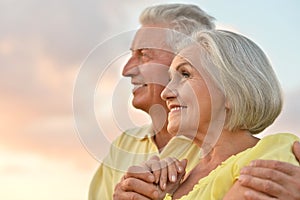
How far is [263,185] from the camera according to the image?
167cm

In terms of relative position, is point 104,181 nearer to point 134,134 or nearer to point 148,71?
point 134,134

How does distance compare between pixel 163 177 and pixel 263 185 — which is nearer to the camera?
pixel 263 185

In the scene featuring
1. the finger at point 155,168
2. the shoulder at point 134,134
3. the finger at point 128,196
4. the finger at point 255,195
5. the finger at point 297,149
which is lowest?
the finger at point 255,195

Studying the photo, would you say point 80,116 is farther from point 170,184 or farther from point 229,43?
point 229,43

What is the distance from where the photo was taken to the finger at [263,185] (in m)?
1.66

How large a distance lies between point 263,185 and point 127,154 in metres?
1.15

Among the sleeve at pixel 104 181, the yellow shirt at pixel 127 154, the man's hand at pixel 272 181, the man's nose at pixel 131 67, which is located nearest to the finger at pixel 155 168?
the man's hand at pixel 272 181

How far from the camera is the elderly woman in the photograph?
190cm

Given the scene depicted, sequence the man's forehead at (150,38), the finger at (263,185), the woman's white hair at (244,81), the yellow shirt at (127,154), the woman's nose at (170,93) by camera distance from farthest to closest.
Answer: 1. the man's forehead at (150,38)
2. the yellow shirt at (127,154)
3. the woman's nose at (170,93)
4. the woman's white hair at (244,81)
5. the finger at (263,185)

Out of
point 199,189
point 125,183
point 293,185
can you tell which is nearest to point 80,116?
point 125,183

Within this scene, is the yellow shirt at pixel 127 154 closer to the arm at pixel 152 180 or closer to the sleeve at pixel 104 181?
the sleeve at pixel 104 181

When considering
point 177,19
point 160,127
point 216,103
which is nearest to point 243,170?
Result: point 216,103

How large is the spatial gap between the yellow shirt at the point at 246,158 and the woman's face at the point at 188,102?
6.8 inches

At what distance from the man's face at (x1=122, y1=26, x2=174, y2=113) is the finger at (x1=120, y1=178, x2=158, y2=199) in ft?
2.43
